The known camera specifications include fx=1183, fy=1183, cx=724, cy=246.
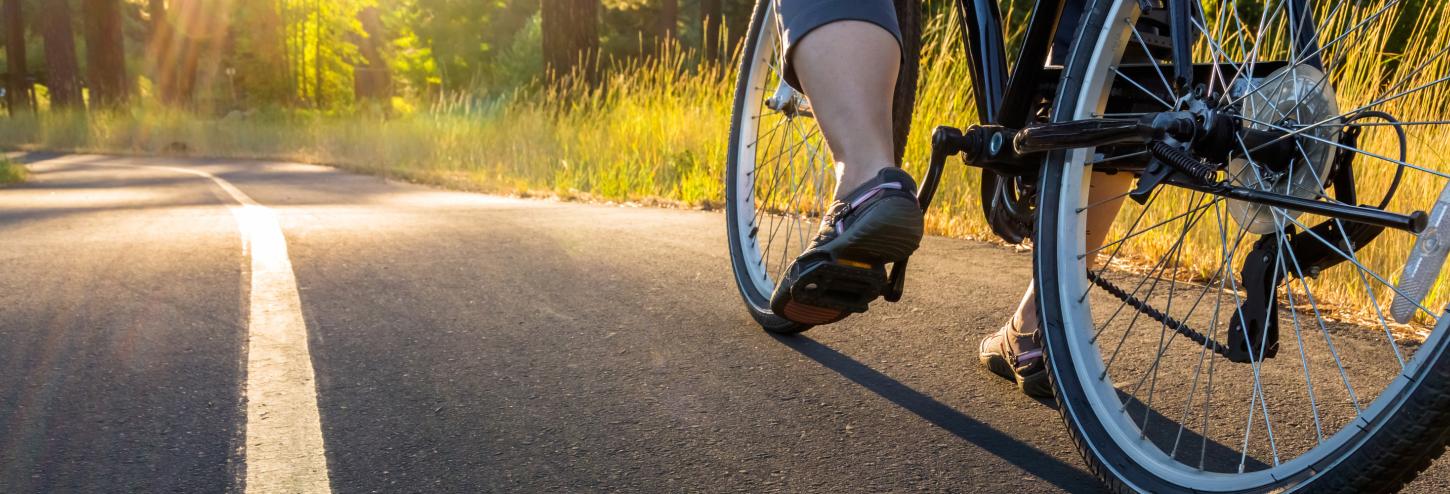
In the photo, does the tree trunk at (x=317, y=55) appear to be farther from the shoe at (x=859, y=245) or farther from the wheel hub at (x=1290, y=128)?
the wheel hub at (x=1290, y=128)

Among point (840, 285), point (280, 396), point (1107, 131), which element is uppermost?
point (1107, 131)

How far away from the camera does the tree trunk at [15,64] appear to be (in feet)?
92.2

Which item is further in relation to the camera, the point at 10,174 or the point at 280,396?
the point at 10,174

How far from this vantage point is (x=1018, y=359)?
2605 mm

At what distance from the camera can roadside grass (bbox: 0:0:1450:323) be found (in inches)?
153

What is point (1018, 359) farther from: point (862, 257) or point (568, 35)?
point (568, 35)

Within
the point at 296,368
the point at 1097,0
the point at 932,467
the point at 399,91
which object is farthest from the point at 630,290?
the point at 399,91

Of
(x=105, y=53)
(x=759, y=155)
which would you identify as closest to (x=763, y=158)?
(x=759, y=155)

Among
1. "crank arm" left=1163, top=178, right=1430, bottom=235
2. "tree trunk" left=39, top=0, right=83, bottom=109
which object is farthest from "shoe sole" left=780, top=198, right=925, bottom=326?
"tree trunk" left=39, top=0, right=83, bottom=109

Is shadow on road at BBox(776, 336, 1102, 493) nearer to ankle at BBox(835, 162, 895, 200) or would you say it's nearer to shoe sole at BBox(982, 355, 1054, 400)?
shoe sole at BBox(982, 355, 1054, 400)

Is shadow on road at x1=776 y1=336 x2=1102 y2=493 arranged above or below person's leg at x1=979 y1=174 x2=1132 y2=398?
below

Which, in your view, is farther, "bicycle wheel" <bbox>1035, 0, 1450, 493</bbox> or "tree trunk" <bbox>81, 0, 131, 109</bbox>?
"tree trunk" <bbox>81, 0, 131, 109</bbox>

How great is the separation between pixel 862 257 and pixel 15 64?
32676mm

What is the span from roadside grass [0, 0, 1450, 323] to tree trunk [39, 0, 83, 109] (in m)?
7.69
